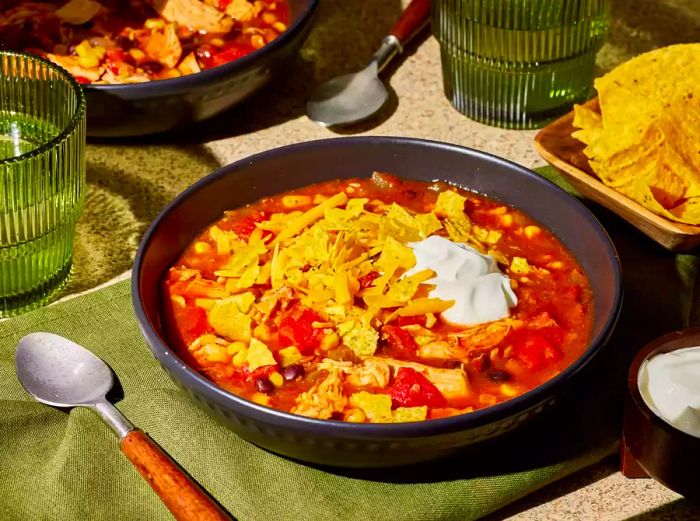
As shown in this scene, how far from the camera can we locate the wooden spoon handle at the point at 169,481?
2.18 meters

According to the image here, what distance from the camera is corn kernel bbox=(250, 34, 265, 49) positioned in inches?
148

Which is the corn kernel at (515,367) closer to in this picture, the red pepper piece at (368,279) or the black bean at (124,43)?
the red pepper piece at (368,279)

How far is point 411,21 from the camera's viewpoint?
408cm

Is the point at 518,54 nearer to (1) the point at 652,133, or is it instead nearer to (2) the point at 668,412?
(1) the point at 652,133

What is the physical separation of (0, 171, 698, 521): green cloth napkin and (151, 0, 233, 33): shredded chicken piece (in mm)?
1453

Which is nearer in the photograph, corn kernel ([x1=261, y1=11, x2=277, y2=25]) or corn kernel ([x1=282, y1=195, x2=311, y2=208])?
corn kernel ([x1=282, y1=195, x2=311, y2=208])

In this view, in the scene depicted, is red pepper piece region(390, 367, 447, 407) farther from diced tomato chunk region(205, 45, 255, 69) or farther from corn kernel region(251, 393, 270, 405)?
diced tomato chunk region(205, 45, 255, 69)

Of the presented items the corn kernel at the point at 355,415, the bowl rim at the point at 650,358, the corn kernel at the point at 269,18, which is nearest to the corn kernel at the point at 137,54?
the corn kernel at the point at 269,18

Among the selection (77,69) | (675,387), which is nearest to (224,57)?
(77,69)

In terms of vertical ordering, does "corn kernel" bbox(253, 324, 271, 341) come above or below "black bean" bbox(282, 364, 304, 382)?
below

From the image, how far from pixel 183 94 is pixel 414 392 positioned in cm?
141

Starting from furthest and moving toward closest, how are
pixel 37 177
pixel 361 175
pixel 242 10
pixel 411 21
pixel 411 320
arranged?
pixel 411 21 < pixel 242 10 < pixel 361 175 < pixel 37 177 < pixel 411 320

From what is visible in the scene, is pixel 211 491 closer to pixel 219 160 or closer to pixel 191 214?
pixel 191 214

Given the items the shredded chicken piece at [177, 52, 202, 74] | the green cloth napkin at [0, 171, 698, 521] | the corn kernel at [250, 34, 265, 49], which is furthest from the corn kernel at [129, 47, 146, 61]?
the green cloth napkin at [0, 171, 698, 521]
